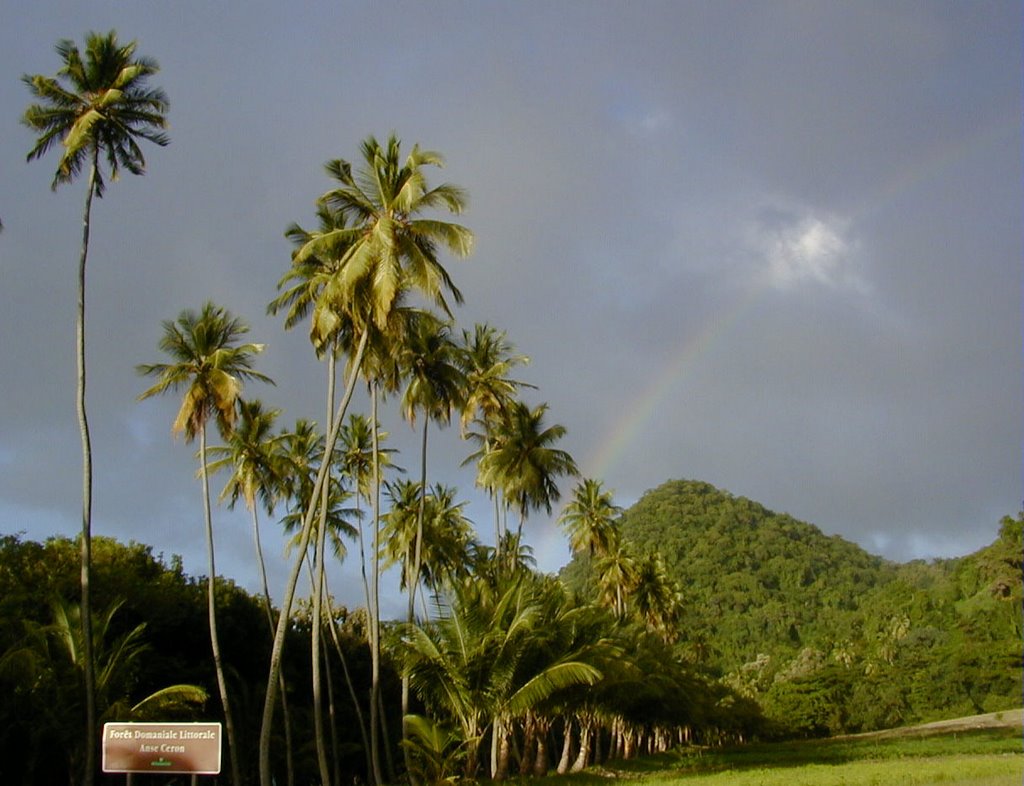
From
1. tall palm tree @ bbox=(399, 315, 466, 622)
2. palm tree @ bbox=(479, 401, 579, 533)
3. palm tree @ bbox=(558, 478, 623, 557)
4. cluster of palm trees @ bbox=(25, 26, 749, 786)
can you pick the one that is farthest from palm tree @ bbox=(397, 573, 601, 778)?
palm tree @ bbox=(558, 478, 623, 557)

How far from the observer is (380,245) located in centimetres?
2288

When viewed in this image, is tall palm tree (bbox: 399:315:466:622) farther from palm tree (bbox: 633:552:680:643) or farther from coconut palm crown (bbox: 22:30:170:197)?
palm tree (bbox: 633:552:680:643)

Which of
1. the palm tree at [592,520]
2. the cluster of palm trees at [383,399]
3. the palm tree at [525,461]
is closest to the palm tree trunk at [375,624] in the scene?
the cluster of palm trees at [383,399]

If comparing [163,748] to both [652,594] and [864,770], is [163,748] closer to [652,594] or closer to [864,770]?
[864,770]

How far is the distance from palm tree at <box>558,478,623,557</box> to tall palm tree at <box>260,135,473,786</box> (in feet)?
125

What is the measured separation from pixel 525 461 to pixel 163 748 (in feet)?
102

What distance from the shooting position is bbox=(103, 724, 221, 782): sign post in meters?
12.1

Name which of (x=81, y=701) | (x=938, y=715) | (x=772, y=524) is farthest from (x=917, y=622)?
(x=81, y=701)

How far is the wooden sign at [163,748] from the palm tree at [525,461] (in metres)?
30.2

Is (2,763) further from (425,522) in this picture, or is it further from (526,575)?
(425,522)

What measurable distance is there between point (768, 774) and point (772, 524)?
560ft

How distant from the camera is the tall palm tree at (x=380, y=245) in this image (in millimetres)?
22781

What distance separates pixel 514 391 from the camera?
133 ft

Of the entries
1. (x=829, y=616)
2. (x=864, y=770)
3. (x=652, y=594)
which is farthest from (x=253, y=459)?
(x=829, y=616)
